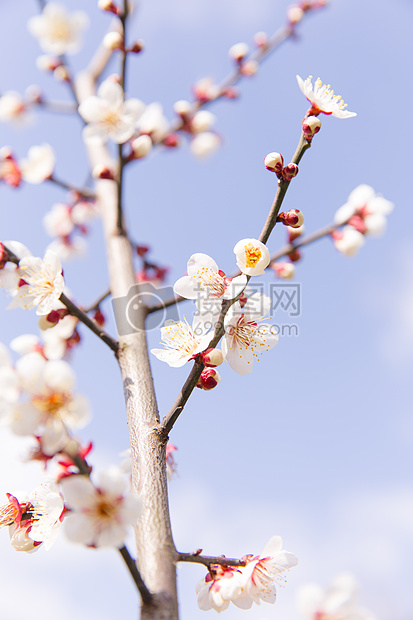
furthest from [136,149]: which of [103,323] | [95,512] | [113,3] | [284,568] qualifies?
[284,568]

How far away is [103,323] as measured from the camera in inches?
109

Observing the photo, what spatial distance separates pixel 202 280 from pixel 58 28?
3.36m

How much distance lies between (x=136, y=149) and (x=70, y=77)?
1440 mm

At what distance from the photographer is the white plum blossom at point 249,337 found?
1.71 metres

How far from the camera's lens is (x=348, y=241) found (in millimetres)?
2674

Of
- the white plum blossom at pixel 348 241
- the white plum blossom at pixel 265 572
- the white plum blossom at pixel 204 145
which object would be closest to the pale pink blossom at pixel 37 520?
the white plum blossom at pixel 265 572

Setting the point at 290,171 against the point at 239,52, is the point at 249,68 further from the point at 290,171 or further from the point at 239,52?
Result: the point at 290,171

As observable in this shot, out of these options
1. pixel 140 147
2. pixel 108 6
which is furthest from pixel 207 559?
pixel 108 6

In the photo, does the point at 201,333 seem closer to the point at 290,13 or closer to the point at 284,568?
the point at 284,568

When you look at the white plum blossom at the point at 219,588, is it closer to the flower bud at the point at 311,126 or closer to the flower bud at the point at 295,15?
the flower bud at the point at 311,126

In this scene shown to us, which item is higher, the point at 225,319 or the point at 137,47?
the point at 137,47

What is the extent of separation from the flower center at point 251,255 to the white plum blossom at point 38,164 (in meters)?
1.87

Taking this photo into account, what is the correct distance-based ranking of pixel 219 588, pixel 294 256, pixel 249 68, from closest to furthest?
pixel 219 588
pixel 294 256
pixel 249 68

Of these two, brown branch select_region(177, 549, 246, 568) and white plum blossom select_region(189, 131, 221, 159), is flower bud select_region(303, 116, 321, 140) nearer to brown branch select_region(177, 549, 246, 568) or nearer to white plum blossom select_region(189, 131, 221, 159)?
brown branch select_region(177, 549, 246, 568)
